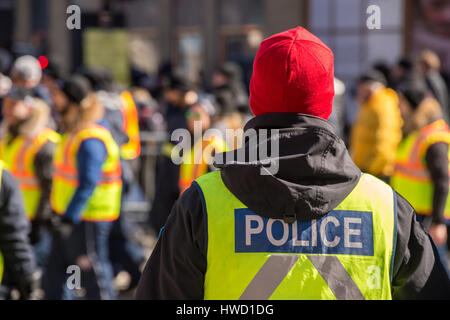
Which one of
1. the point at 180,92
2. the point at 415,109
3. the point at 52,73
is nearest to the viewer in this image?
the point at 415,109

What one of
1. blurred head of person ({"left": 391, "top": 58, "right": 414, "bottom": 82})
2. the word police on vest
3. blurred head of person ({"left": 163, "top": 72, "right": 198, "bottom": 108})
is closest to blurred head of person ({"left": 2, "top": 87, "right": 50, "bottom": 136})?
blurred head of person ({"left": 163, "top": 72, "right": 198, "bottom": 108})

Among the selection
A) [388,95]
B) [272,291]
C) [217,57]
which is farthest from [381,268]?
[217,57]

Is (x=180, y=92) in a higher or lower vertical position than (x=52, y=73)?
lower

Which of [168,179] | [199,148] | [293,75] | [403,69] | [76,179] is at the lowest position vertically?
[168,179]

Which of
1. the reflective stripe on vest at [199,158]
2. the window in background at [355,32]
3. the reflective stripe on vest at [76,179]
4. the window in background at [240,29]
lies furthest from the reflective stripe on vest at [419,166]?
the window in background at [240,29]

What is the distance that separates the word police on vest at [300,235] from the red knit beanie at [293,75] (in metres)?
0.32

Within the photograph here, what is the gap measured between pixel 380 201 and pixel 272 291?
405 mm

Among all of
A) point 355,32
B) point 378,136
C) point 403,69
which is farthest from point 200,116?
point 355,32

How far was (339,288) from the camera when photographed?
2.04 metres

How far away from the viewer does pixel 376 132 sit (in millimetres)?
7707

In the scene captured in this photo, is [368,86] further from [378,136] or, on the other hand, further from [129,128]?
→ [129,128]

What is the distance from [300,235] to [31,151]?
3764 mm

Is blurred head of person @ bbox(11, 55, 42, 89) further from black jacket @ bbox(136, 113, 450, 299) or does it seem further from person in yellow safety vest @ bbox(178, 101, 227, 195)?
black jacket @ bbox(136, 113, 450, 299)
